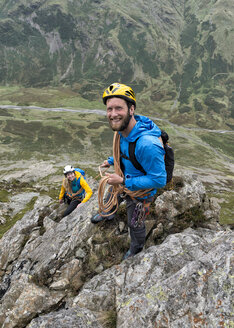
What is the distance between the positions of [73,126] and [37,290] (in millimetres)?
166002

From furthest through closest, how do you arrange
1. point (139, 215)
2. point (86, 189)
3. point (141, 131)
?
point (86, 189)
point (139, 215)
point (141, 131)

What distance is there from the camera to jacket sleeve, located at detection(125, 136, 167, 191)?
578 cm

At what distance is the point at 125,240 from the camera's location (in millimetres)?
9242

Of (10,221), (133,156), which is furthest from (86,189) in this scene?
(10,221)

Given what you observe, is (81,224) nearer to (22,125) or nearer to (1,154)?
(1,154)

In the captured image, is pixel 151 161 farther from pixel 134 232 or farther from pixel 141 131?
pixel 134 232

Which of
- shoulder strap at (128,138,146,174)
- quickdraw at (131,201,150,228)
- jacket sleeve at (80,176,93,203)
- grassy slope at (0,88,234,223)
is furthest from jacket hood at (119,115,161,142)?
grassy slope at (0,88,234,223)

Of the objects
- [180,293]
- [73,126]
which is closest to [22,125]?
[73,126]

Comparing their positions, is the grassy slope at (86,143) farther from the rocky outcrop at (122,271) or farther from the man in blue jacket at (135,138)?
the man in blue jacket at (135,138)

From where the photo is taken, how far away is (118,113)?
6.05 metres

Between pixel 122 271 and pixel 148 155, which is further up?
pixel 148 155

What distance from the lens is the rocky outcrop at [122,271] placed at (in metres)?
5.34

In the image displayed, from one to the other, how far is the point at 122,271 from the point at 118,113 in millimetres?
6097

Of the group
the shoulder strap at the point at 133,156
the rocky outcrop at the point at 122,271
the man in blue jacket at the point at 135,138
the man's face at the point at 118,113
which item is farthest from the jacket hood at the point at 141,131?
the rocky outcrop at the point at 122,271
